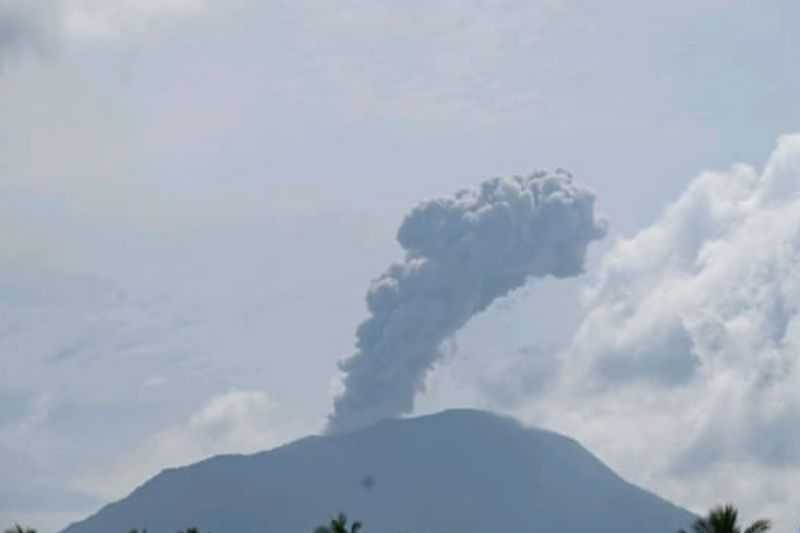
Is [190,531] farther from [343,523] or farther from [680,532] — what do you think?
[680,532]

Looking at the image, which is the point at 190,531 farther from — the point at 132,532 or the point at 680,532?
the point at 680,532

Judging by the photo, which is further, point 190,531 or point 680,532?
point 190,531

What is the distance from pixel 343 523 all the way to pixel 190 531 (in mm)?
11309

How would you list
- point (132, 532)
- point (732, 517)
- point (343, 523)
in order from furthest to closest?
1. point (132, 532)
2. point (343, 523)
3. point (732, 517)

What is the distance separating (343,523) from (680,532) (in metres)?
18.2

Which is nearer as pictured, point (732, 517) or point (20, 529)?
point (732, 517)

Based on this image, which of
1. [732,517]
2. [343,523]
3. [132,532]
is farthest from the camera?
[132,532]

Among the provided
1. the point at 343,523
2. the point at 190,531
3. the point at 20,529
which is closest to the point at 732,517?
the point at 343,523

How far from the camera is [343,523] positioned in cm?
8712

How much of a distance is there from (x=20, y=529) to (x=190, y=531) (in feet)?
30.8

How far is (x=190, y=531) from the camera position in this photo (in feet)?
308

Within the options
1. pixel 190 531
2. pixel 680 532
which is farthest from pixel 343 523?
pixel 680 532

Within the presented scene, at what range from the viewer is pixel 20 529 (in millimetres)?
91188

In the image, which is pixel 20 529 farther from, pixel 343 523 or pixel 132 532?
pixel 343 523
